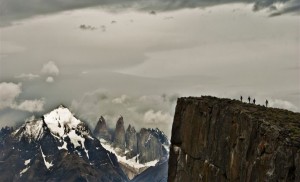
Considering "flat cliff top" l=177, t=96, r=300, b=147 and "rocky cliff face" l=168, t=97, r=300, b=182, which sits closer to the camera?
"rocky cliff face" l=168, t=97, r=300, b=182

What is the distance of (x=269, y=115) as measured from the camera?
418 ft

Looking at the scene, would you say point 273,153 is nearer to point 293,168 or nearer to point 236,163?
point 293,168

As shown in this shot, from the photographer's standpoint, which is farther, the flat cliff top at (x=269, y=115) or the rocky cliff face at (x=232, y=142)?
the flat cliff top at (x=269, y=115)

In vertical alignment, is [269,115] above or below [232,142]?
above

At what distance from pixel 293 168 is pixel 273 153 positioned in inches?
315

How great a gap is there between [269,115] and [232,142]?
9754 mm

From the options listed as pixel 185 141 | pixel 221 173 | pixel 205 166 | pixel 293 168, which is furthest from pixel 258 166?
pixel 185 141

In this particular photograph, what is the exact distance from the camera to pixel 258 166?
363 ft

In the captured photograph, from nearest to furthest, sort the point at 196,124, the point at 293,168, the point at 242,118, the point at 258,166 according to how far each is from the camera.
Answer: the point at 293,168
the point at 258,166
the point at 242,118
the point at 196,124

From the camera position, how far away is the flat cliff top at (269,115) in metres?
106

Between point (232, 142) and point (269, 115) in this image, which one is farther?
point (232, 142)

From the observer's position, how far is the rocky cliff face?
103 m

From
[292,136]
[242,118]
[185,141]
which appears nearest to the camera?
[292,136]

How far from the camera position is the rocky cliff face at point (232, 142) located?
336 ft
